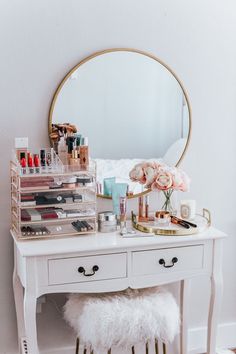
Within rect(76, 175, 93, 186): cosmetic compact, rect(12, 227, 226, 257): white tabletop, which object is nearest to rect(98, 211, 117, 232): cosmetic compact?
rect(12, 227, 226, 257): white tabletop

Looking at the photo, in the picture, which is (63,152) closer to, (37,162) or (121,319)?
(37,162)

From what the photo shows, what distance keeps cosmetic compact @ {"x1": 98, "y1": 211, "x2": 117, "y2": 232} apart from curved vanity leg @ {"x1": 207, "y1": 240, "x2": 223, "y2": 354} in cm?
45

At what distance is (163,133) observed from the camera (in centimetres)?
282

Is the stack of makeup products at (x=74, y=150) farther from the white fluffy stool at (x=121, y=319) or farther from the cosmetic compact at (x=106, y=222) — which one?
the white fluffy stool at (x=121, y=319)

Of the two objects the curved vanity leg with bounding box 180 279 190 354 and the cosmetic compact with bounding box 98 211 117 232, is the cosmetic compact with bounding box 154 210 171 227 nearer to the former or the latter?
the cosmetic compact with bounding box 98 211 117 232

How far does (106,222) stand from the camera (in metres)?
2.55

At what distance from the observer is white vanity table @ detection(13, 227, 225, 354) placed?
232 cm

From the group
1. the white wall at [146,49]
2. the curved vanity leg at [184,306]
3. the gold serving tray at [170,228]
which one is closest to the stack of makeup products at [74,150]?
the white wall at [146,49]

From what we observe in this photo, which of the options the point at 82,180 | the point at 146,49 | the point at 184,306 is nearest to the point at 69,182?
the point at 82,180

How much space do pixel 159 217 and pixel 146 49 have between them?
79 cm

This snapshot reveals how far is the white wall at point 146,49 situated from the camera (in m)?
2.57

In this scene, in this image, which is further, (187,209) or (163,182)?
(187,209)

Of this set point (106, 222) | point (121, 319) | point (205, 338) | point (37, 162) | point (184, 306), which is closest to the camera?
point (121, 319)

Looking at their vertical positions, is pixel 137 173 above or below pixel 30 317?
above
